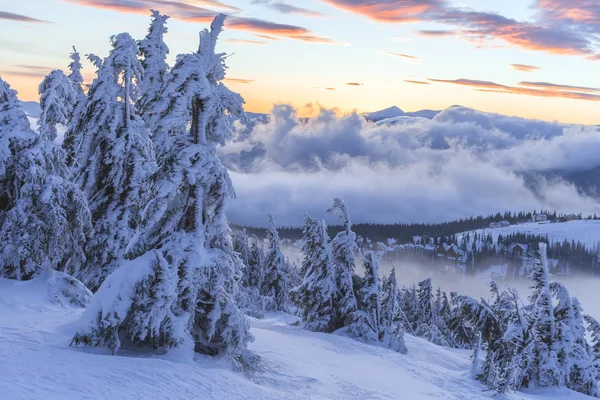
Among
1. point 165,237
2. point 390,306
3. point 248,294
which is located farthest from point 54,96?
point 248,294

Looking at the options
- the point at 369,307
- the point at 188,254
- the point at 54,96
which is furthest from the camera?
the point at 369,307

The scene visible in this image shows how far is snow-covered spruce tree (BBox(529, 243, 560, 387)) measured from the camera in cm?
2628

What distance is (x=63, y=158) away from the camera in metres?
21.1

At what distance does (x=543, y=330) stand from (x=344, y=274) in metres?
13.5

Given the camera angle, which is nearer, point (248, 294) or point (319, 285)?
point (319, 285)

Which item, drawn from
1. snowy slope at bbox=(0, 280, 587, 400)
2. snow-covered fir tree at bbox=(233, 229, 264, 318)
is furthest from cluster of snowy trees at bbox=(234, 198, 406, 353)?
snow-covered fir tree at bbox=(233, 229, 264, 318)

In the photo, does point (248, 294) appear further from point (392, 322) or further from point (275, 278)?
point (392, 322)

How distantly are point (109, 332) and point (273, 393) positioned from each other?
441 cm

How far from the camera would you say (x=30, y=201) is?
19.7m

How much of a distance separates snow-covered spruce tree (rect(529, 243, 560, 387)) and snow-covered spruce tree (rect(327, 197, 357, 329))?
40.7ft

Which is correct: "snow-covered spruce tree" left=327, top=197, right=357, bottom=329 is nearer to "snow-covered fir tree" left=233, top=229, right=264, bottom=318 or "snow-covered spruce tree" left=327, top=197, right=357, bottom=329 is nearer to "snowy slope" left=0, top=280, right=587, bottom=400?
"snowy slope" left=0, top=280, right=587, bottom=400

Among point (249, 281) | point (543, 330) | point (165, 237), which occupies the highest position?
point (165, 237)

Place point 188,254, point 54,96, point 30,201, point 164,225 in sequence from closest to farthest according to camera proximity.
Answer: point 188,254 < point 164,225 < point 30,201 < point 54,96

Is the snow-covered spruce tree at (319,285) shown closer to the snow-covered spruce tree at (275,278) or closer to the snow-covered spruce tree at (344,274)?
the snow-covered spruce tree at (344,274)
